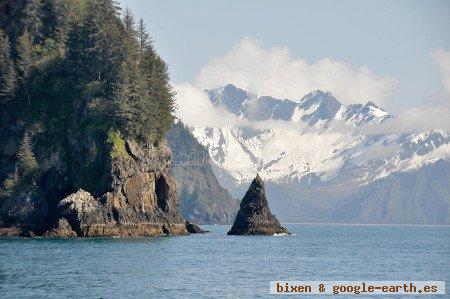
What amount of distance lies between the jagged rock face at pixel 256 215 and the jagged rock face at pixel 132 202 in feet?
56.9

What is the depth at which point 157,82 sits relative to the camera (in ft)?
612

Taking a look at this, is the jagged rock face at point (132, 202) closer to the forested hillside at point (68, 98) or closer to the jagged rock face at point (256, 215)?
the forested hillside at point (68, 98)

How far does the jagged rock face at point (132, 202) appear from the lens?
504 ft

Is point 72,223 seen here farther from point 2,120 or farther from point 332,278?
point 332,278

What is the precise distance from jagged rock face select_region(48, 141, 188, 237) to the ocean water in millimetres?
6290

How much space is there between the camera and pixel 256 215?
191625mm

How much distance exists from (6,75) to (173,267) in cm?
9272

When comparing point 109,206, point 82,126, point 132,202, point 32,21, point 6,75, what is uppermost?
point 32,21

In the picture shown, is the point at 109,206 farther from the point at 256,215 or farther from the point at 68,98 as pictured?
the point at 256,215

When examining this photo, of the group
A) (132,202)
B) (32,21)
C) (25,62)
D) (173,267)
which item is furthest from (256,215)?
(173,267)

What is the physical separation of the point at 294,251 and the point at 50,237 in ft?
141

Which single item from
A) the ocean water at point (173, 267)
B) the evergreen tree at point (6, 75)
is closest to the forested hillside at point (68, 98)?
the evergreen tree at point (6, 75)

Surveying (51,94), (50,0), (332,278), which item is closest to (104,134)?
(51,94)

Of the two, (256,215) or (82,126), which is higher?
(82,126)
